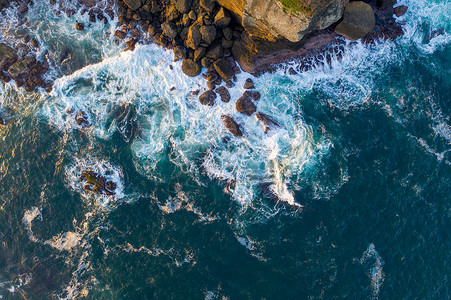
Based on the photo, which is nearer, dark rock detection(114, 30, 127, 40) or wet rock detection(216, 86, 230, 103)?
wet rock detection(216, 86, 230, 103)

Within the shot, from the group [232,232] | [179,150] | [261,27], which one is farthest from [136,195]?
[261,27]

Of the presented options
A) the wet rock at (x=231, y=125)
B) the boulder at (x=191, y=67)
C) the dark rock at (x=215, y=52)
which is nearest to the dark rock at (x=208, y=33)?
the dark rock at (x=215, y=52)

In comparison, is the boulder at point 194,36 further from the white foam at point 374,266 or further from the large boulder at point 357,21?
the white foam at point 374,266

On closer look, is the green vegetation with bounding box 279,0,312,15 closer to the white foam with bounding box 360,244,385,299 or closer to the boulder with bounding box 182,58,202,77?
the boulder with bounding box 182,58,202,77

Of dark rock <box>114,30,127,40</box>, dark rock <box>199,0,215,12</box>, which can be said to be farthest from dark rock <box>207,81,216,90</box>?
dark rock <box>114,30,127,40</box>

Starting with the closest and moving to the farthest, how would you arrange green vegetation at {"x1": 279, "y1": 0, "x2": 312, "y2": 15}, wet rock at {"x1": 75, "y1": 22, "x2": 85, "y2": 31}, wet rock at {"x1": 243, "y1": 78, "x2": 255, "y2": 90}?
green vegetation at {"x1": 279, "y1": 0, "x2": 312, "y2": 15} → wet rock at {"x1": 243, "y1": 78, "x2": 255, "y2": 90} → wet rock at {"x1": 75, "y1": 22, "x2": 85, "y2": 31}

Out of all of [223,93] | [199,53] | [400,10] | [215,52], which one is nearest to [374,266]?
[223,93]
